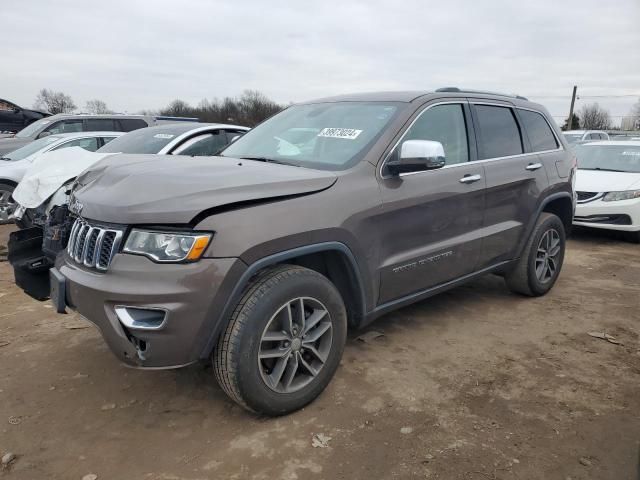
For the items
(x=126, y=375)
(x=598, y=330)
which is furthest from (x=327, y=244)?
(x=598, y=330)

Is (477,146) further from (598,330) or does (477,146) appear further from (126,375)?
(126,375)

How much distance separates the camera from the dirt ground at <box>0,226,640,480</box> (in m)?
2.47

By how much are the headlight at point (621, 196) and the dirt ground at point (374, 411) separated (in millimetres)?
3816

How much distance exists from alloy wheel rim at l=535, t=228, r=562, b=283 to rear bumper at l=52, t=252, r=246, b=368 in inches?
131

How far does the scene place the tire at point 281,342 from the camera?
2.55 m

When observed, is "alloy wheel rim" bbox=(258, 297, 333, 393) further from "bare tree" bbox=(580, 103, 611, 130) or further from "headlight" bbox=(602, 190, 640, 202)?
"bare tree" bbox=(580, 103, 611, 130)

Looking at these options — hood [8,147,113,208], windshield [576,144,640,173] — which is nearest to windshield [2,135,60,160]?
hood [8,147,113,208]

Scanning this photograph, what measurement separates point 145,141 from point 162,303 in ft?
15.1

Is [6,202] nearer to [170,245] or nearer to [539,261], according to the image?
[170,245]

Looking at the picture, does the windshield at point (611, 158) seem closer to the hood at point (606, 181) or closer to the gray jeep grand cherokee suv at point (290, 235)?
the hood at point (606, 181)

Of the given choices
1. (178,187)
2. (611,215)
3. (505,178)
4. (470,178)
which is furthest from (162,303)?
(611,215)

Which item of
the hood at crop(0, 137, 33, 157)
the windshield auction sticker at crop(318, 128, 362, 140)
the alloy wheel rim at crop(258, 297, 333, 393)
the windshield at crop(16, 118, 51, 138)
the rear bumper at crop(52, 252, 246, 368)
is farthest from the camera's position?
the windshield at crop(16, 118, 51, 138)

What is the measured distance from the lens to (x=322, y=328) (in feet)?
9.57

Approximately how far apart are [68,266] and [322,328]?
1.43 m
